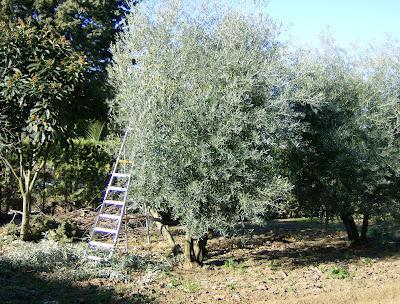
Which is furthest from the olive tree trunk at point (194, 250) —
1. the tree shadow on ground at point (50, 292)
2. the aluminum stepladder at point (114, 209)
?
the tree shadow on ground at point (50, 292)

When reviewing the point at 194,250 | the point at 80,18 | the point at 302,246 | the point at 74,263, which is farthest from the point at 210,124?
the point at 80,18

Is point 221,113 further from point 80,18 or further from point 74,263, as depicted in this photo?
point 80,18

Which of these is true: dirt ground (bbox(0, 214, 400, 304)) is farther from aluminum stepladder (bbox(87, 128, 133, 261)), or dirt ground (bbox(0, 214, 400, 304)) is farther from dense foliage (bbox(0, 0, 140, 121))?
dense foliage (bbox(0, 0, 140, 121))

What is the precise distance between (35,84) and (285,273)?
541 cm

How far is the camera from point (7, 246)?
8789 mm

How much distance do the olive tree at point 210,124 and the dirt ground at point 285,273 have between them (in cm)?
79

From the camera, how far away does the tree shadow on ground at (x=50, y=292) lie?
5805mm

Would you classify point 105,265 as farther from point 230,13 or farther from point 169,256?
point 230,13

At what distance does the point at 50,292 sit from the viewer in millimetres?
6113

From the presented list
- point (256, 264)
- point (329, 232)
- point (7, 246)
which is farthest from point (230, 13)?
point (329, 232)

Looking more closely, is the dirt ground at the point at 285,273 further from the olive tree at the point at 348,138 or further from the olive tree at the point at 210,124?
the olive tree at the point at 348,138

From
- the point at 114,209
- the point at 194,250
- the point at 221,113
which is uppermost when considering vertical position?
the point at 221,113

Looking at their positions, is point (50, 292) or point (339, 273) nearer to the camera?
point (50, 292)

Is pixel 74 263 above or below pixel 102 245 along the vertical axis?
below
